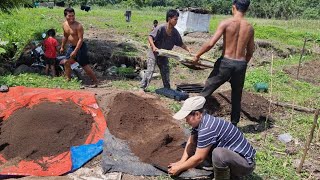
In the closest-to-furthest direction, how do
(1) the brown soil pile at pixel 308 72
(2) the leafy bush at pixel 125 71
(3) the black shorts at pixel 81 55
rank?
(3) the black shorts at pixel 81 55 < (2) the leafy bush at pixel 125 71 < (1) the brown soil pile at pixel 308 72

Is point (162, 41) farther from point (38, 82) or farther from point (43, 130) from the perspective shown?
point (43, 130)

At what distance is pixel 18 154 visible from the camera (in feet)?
14.1

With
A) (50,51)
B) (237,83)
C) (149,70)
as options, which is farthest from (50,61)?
(237,83)

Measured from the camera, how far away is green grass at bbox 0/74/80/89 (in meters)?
6.99

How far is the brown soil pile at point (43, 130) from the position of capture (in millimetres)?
4391

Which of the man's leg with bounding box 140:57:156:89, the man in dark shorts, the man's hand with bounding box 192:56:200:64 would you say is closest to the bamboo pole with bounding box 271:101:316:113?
the man's hand with bounding box 192:56:200:64

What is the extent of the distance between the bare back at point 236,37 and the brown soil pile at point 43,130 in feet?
7.19

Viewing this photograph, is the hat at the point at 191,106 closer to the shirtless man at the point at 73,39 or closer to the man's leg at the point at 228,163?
the man's leg at the point at 228,163

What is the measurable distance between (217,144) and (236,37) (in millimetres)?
1900

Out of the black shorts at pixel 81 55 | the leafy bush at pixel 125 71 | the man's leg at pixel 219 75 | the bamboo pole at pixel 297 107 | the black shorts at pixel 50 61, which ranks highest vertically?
the man's leg at pixel 219 75

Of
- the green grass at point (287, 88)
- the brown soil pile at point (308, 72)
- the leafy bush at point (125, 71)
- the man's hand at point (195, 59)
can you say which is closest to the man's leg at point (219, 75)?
the man's hand at point (195, 59)

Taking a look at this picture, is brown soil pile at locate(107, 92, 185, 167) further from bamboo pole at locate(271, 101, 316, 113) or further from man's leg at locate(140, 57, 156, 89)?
bamboo pole at locate(271, 101, 316, 113)

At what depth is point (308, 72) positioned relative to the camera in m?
11.7

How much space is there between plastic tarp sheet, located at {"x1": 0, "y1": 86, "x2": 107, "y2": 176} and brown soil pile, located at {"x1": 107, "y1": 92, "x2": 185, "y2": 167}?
27 centimetres
